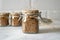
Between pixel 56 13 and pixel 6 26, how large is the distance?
414 millimetres

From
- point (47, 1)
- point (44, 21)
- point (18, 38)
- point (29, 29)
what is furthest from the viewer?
point (47, 1)

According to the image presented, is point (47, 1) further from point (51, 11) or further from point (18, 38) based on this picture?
point (18, 38)

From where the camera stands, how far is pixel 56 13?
113cm

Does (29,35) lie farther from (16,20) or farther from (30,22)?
(16,20)

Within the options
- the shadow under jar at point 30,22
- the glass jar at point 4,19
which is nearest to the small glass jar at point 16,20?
the glass jar at point 4,19

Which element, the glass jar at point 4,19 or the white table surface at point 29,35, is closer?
the white table surface at point 29,35

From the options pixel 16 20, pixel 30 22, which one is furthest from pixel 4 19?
pixel 30 22

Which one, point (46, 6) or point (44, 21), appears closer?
point (44, 21)

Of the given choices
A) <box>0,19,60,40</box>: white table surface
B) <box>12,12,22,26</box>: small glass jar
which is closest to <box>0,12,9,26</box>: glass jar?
<box>12,12,22,26</box>: small glass jar

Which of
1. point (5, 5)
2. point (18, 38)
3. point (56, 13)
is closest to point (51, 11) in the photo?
point (56, 13)

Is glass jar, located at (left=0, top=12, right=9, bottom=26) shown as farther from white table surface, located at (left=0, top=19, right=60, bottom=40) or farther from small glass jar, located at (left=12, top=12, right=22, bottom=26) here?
white table surface, located at (left=0, top=19, right=60, bottom=40)

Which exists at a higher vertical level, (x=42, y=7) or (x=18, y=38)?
(x=42, y=7)

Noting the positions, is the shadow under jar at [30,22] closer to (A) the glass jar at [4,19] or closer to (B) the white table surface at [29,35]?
(B) the white table surface at [29,35]

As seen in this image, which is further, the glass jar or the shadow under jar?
the glass jar
